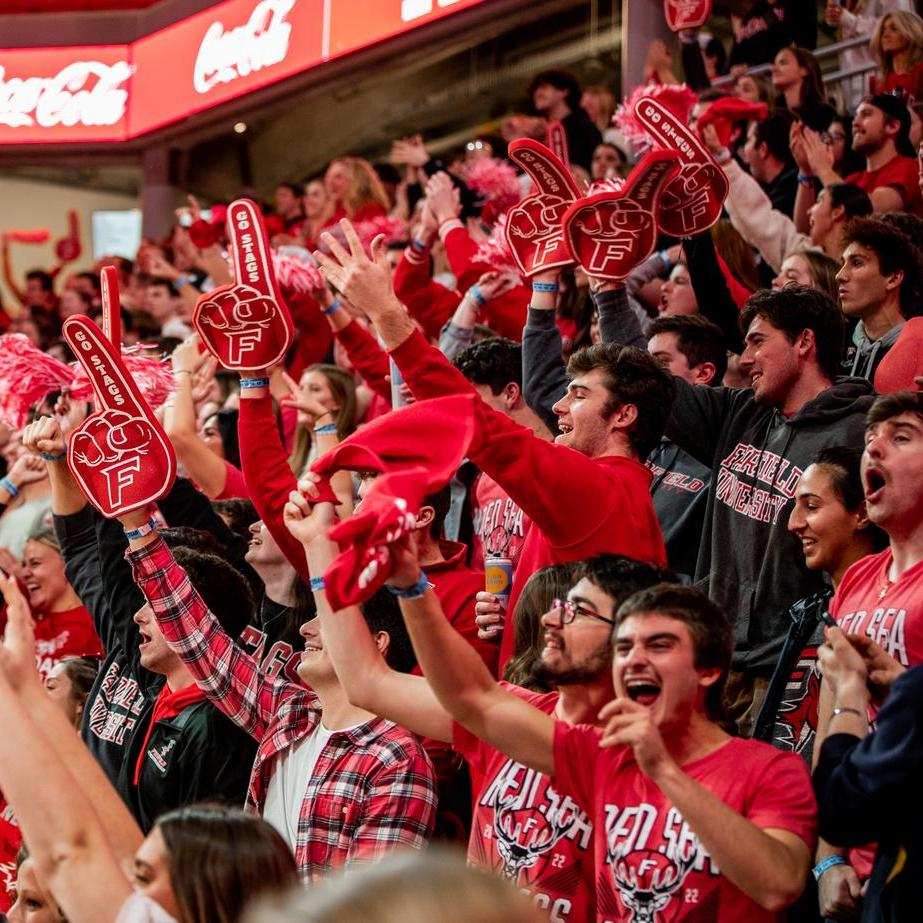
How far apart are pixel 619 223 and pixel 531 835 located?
5.77 feet

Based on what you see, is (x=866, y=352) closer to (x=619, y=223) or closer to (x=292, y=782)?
(x=619, y=223)

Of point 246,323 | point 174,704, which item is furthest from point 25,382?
point 174,704

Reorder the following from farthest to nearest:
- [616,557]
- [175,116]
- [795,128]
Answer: [175,116], [795,128], [616,557]

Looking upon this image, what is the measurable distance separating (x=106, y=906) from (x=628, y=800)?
86cm

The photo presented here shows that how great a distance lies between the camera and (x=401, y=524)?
2.60m

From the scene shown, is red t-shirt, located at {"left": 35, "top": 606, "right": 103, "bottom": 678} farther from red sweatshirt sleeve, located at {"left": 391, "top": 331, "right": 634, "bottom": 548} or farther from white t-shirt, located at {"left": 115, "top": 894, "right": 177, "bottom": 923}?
white t-shirt, located at {"left": 115, "top": 894, "right": 177, "bottom": 923}

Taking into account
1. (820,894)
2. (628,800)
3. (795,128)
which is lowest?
(820,894)

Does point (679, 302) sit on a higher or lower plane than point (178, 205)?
lower

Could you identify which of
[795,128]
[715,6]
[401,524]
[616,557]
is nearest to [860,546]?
[616,557]

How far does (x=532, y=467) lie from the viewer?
331 cm

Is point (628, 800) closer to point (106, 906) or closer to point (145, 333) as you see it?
point (106, 906)

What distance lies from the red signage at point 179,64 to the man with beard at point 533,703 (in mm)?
6702

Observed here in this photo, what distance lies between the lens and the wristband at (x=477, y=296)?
5262 millimetres

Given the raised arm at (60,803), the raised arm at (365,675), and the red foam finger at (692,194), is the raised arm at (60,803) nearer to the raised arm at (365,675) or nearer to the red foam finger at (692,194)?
the raised arm at (365,675)
